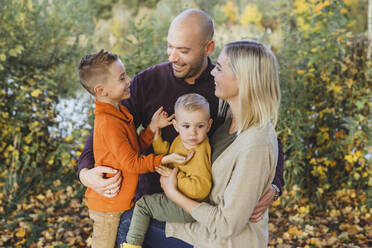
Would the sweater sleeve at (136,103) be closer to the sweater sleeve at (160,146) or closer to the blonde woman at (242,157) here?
the sweater sleeve at (160,146)

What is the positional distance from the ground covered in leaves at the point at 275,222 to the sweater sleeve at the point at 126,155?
2.06 metres

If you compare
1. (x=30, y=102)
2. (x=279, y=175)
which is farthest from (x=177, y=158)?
(x=30, y=102)

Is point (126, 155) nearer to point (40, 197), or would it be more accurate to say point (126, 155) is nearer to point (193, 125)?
point (193, 125)

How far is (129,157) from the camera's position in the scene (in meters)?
1.85

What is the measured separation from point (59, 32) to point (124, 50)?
3.34ft

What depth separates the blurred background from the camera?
3879mm

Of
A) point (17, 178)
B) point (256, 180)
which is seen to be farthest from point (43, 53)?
point (256, 180)

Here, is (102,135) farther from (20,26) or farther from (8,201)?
(20,26)

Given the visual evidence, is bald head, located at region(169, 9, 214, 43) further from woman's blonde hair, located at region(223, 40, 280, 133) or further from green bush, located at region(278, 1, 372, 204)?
green bush, located at region(278, 1, 372, 204)

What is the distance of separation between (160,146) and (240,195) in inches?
27.5

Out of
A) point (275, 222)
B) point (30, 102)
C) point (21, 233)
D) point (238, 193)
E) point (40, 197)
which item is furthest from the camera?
point (30, 102)

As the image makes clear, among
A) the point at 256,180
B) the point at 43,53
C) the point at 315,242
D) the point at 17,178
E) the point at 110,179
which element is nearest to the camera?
the point at 256,180

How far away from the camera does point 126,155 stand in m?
1.85

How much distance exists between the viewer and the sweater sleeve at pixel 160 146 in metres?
2.07
